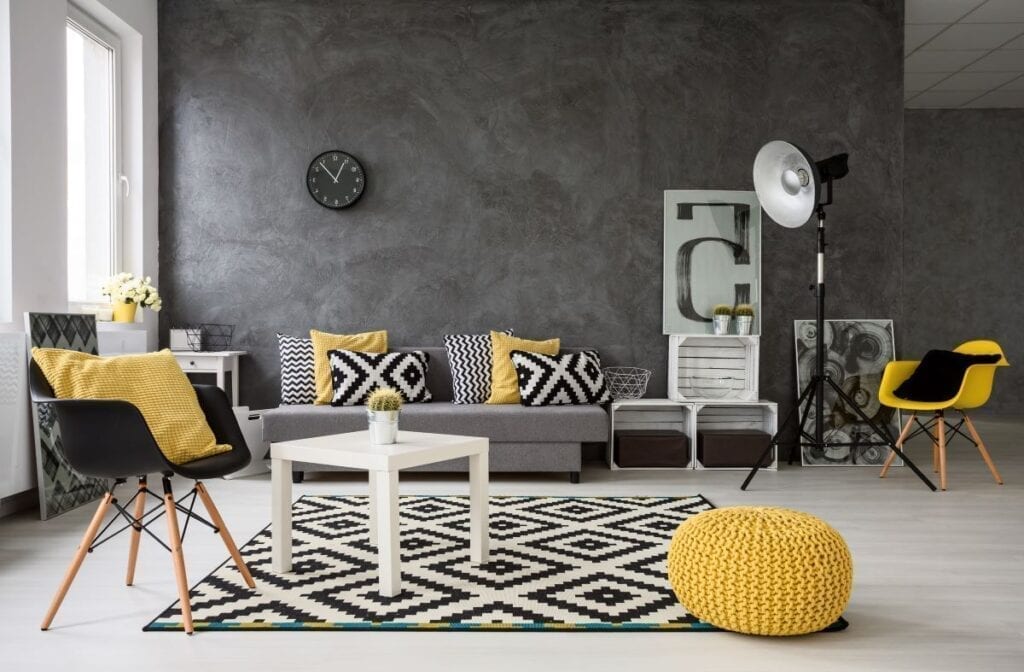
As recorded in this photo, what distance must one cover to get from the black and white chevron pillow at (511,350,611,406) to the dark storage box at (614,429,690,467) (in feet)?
1.06

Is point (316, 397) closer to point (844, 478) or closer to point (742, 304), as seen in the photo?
point (742, 304)

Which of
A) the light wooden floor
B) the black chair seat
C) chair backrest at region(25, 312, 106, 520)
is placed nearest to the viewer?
the light wooden floor

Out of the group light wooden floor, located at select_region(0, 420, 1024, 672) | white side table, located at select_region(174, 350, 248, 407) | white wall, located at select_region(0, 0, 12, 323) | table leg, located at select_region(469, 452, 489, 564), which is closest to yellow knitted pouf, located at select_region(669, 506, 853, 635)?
light wooden floor, located at select_region(0, 420, 1024, 672)

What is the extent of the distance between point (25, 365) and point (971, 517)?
4715mm

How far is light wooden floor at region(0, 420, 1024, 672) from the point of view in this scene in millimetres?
2336

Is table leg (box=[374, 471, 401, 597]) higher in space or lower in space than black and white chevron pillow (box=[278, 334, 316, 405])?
lower

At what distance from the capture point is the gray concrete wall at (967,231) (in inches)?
339

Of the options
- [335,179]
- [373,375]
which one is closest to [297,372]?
[373,375]

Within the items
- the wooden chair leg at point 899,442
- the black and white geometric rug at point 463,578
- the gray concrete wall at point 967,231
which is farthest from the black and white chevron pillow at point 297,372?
the gray concrete wall at point 967,231

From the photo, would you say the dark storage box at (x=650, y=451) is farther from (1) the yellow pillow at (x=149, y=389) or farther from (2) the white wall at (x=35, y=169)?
(2) the white wall at (x=35, y=169)

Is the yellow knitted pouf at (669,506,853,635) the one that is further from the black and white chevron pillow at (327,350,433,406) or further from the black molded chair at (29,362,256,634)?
the black and white chevron pillow at (327,350,433,406)

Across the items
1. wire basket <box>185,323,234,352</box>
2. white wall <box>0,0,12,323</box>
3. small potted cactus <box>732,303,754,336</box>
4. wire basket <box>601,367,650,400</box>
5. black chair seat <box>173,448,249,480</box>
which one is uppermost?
white wall <box>0,0,12,323</box>

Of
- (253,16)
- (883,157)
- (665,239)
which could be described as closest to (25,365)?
(253,16)

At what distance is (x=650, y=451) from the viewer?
5.34 metres
